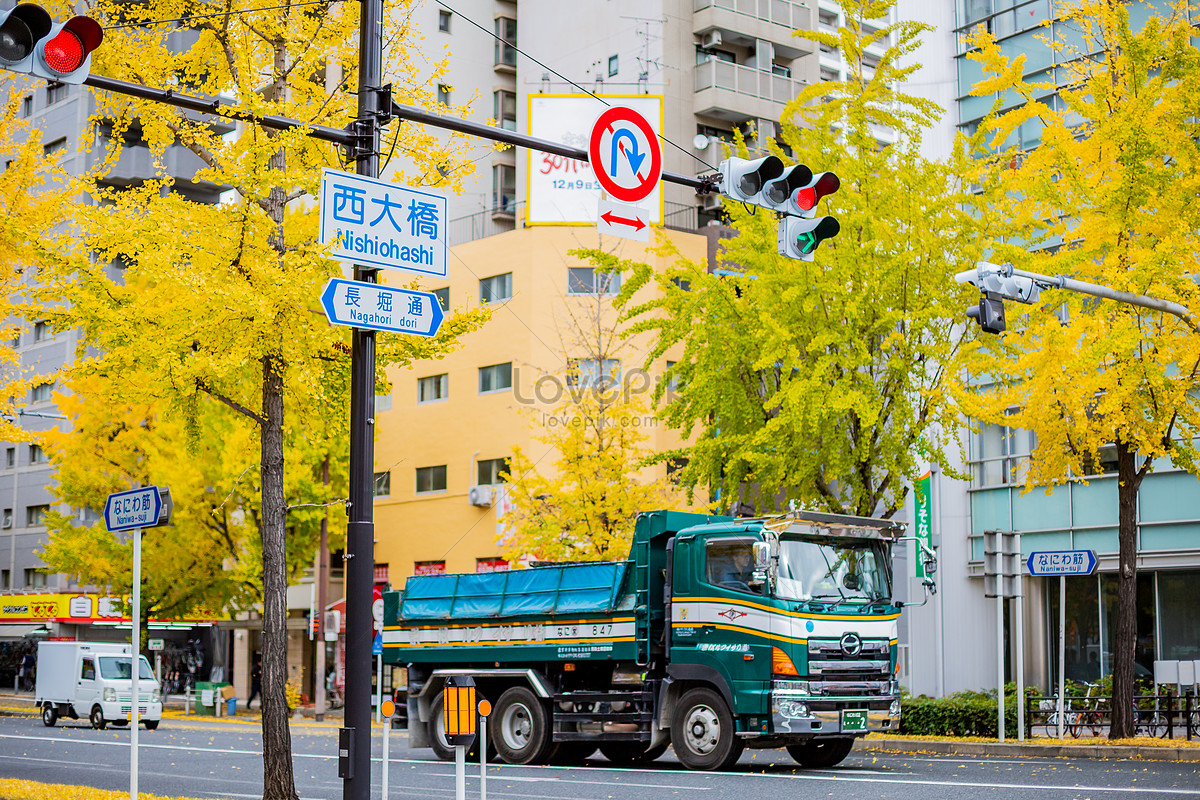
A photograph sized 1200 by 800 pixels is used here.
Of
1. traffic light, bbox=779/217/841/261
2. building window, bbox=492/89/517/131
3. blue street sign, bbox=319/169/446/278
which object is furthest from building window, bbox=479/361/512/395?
blue street sign, bbox=319/169/446/278

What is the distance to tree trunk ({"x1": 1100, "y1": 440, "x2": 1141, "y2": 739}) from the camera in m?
20.8

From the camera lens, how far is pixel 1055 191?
21438 millimetres

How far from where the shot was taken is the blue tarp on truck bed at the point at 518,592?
65.7ft

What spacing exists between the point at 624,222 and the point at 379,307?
2.52 metres

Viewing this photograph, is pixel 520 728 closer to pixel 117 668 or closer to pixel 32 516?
pixel 117 668

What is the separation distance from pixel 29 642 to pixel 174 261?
56.7 meters

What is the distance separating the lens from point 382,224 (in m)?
10.1

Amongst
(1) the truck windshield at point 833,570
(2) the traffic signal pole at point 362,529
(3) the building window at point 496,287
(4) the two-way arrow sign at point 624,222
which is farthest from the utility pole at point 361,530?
(3) the building window at point 496,287

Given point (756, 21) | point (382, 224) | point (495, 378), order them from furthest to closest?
point (756, 21), point (495, 378), point (382, 224)

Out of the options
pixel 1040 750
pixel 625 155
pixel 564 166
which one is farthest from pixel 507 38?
pixel 625 155

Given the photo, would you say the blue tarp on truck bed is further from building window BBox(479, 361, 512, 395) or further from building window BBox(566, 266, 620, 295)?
building window BBox(566, 266, 620, 295)

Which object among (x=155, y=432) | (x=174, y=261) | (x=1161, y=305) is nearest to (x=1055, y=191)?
(x=1161, y=305)

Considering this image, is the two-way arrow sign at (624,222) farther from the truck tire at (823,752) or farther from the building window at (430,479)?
the building window at (430,479)

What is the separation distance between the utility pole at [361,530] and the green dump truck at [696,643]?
26.7ft
